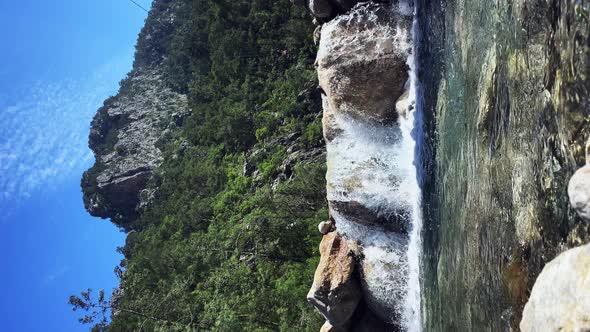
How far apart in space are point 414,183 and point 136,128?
39.5 metres

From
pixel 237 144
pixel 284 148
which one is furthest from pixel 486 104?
pixel 237 144

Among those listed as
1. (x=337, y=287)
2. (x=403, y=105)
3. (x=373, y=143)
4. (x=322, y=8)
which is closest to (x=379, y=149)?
(x=373, y=143)

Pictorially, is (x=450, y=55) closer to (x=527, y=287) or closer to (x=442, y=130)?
(x=442, y=130)

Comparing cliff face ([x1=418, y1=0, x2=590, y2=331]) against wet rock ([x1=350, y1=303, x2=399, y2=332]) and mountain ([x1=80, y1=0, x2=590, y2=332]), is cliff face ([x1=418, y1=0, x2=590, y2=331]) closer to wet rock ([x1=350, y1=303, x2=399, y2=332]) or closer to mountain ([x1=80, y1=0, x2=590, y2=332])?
mountain ([x1=80, y1=0, x2=590, y2=332])

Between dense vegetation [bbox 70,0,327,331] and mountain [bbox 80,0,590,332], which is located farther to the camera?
dense vegetation [bbox 70,0,327,331]

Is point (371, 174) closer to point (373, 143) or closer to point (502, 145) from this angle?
point (373, 143)

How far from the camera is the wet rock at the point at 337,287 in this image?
608 inches

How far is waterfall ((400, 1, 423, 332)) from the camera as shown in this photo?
1416 centimetres

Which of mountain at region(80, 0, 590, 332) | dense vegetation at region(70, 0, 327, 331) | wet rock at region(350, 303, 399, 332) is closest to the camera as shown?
mountain at region(80, 0, 590, 332)

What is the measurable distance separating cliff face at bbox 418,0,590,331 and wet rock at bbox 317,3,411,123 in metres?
2.40

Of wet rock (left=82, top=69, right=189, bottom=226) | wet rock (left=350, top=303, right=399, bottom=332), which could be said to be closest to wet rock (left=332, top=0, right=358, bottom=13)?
wet rock (left=350, top=303, right=399, bottom=332)

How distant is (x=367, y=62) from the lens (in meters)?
15.5

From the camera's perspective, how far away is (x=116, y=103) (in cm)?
5572

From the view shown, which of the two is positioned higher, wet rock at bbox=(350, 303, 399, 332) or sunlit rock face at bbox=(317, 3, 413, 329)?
sunlit rock face at bbox=(317, 3, 413, 329)
